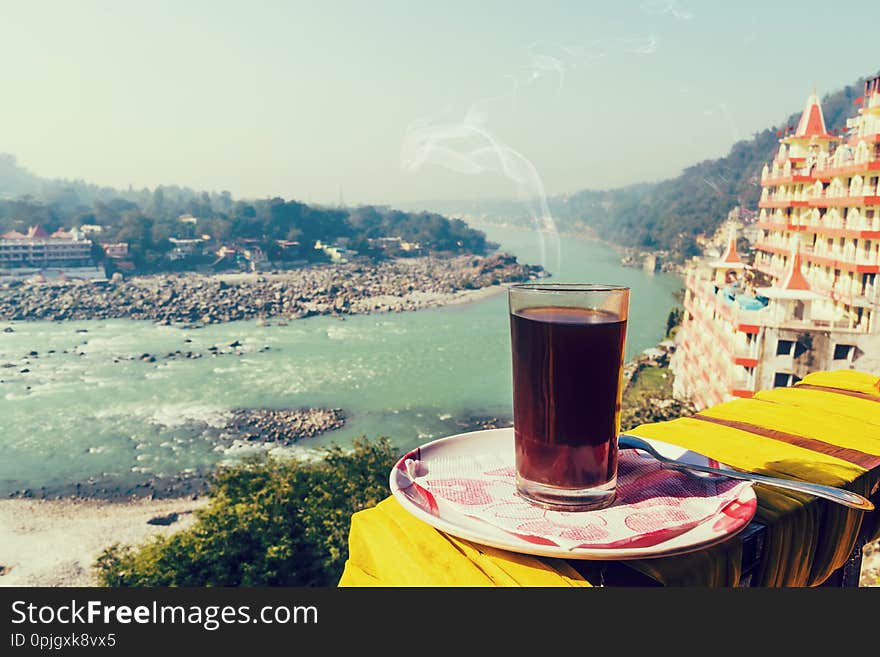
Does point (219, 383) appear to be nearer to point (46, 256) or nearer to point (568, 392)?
point (568, 392)

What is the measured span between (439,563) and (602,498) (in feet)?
0.46

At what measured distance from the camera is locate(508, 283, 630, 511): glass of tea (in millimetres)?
481

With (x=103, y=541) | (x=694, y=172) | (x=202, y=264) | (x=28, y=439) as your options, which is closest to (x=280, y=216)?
(x=202, y=264)

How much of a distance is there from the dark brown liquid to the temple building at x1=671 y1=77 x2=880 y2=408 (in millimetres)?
6499

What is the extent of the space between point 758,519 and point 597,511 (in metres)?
0.10

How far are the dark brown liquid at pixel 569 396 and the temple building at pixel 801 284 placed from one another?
6.50 metres

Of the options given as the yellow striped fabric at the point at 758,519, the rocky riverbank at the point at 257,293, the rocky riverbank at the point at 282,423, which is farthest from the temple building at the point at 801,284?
the rocky riverbank at the point at 257,293

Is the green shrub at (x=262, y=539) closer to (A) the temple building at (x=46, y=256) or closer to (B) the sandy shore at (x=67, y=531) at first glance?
(B) the sandy shore at (x=67, y=531)

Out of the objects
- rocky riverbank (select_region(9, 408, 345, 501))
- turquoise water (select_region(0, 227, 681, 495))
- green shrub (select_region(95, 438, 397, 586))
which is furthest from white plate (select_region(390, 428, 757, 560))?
rocky riverbank (select_region(9, 408, 345, 501))

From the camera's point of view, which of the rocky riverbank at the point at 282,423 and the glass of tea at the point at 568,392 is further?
the rocky riverbank at the point at 282,423

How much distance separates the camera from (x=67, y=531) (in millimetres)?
8422

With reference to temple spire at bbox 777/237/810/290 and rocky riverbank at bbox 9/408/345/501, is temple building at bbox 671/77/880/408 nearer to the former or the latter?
temple spire at bbox 777/237/810/290

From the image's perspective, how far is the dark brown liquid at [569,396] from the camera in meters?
0.49

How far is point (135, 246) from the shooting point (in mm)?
26234
